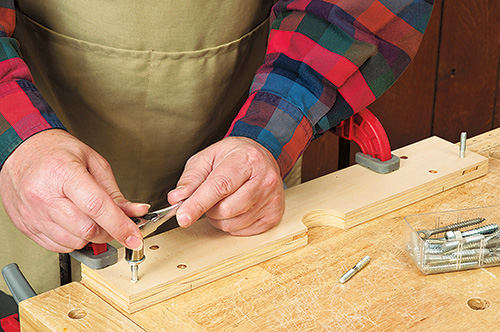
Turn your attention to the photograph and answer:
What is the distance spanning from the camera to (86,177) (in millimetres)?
779

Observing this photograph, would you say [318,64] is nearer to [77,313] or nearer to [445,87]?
[77,313]

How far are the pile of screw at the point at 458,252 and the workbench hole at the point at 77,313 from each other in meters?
0.43

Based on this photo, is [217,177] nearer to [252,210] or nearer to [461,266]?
[252,210]

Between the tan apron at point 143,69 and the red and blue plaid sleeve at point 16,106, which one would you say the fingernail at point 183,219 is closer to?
the red and blue plaid sleeve at point 16,106

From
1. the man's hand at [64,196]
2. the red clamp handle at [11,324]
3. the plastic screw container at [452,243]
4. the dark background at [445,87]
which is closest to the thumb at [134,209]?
the man's hand at [64,196]

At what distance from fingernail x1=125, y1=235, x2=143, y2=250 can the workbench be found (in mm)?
75

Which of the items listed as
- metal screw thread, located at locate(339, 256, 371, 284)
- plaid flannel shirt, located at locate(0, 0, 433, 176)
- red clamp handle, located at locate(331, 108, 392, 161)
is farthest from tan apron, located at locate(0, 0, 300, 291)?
metal screw thread, located at locate(339, 256, 371, 284)

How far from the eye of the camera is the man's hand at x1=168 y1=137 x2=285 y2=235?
84 centimetres

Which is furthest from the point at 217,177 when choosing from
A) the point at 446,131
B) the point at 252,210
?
the point at 446,131

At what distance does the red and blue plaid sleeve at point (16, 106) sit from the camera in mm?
865

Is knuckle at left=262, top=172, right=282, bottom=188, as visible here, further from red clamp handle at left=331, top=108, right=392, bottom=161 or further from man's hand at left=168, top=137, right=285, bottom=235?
red clamp handle at left=331, top=108, right=392, bottom=161

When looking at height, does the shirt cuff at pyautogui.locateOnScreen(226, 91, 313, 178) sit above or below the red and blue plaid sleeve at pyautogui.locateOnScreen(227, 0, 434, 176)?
below

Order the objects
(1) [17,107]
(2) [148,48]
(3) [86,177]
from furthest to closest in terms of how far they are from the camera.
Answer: (2) [148,48]
(1) [17,107]
(3) [86,177]

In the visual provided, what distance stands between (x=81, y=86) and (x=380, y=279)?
0.64 m
